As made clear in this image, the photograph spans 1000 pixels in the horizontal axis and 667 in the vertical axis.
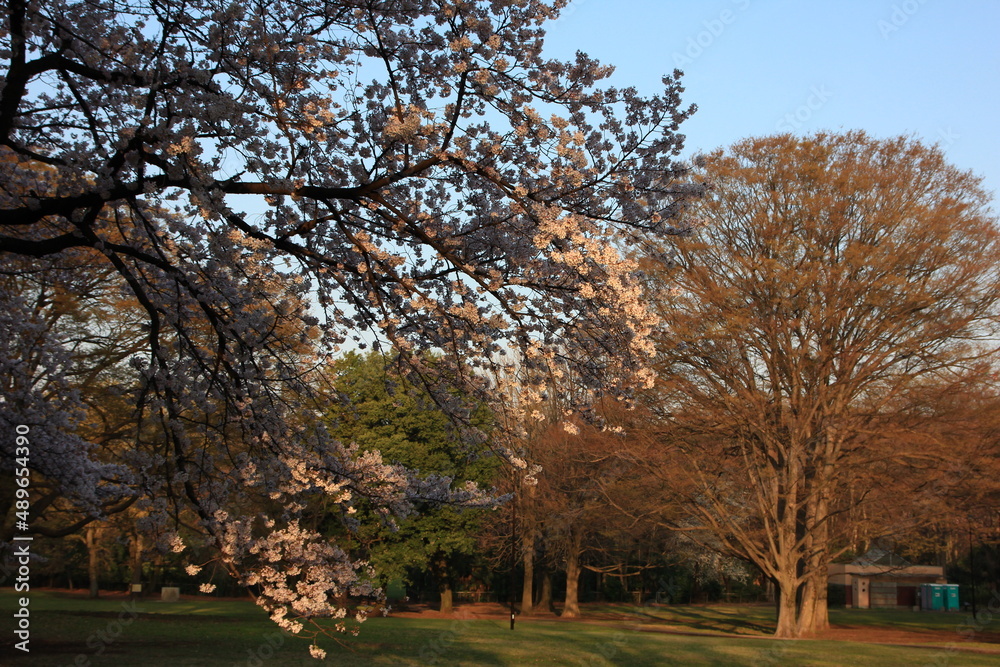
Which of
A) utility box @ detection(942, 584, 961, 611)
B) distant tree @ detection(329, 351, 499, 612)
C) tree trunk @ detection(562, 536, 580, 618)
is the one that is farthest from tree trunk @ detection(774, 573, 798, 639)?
utility box @ detection(942, 584, 961, 611)

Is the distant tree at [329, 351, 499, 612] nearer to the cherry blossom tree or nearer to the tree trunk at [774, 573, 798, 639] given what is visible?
the tree trunk at [774, 573, 798, 639]

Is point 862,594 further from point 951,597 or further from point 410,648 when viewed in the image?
point 410,648

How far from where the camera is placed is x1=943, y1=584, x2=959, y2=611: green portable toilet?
50.2m

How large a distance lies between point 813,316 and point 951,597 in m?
38.6

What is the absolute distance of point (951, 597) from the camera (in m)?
50.5

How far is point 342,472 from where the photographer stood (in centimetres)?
705

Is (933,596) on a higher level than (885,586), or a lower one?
lower

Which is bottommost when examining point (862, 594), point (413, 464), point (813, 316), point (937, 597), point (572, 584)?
point (862, 594)

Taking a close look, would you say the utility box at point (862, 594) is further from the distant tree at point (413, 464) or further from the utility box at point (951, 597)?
the distant tree at point (413, 464)

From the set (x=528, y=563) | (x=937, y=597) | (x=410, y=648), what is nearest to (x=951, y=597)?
(x=937, y=597)

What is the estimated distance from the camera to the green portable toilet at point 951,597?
1978 inches

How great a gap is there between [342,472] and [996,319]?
20702 mm

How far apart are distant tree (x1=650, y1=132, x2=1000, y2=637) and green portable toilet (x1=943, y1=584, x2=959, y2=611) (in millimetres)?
33262

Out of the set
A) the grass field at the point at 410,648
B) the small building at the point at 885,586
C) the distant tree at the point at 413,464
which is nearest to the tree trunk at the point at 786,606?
the grass field at the point at 410,648
